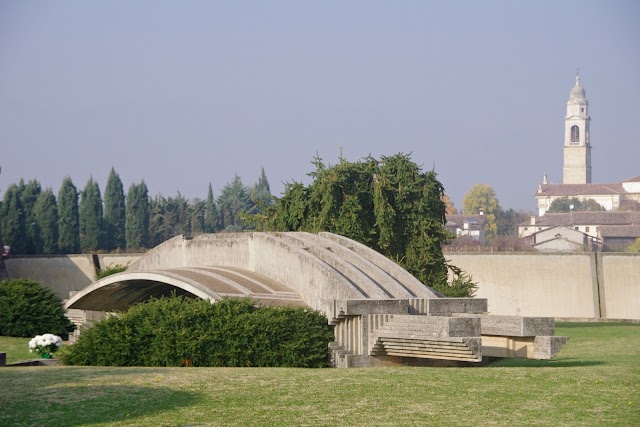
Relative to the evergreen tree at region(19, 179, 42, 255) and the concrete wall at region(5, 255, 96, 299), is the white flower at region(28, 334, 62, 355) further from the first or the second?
the evergreen tree at region(19, 179, 42, 255)

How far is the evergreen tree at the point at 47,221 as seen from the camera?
85438 mm

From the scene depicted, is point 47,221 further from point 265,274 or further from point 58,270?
point 265,274

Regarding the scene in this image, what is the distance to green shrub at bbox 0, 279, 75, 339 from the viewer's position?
31.0m

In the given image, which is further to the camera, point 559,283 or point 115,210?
point 115,210

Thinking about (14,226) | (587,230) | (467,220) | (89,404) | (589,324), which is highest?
(467,220)

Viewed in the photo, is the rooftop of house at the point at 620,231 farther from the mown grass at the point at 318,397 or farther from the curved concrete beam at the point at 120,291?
the mown grass at the point at 318,397

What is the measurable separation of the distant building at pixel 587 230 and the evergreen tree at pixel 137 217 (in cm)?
4760

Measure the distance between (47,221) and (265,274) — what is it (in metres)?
62.7

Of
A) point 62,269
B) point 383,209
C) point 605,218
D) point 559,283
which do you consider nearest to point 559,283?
point 559,283

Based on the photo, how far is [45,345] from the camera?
75.0ft

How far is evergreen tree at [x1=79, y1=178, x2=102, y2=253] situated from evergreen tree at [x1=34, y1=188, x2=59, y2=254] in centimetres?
241

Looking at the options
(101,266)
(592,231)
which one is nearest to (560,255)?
(101,266)

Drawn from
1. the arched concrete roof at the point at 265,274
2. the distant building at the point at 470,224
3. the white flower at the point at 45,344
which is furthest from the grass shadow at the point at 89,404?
the distant building at the point at 470,224

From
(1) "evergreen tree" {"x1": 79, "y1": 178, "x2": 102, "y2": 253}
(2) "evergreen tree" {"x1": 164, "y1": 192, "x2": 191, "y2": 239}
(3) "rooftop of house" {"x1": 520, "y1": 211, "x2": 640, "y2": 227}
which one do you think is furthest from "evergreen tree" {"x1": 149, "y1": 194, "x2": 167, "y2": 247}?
(3) "rooftop of house" {"x1": 520, "y1": 211, "x2": 640, "y2": 227}
